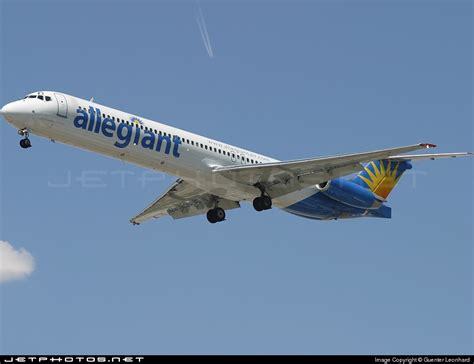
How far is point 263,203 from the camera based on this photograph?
3559 centimetres

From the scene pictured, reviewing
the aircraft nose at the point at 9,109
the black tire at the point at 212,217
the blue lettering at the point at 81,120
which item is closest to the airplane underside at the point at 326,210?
the black tire at the point at 212,217

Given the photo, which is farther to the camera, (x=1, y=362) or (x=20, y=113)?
(x=20, y=113)

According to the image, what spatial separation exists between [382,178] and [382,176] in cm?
9

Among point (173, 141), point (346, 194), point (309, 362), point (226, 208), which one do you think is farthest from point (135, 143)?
point (309, 362)

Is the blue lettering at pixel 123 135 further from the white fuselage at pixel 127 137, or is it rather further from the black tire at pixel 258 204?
the black tire at pixel 258 204

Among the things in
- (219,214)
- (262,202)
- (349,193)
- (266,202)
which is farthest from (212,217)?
(349,193)

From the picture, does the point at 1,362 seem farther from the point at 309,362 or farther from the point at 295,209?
the point at 295,209

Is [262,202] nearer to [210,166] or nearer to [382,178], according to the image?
[210,166]

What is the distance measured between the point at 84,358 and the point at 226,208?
1617cm

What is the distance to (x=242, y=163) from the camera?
35.9 m

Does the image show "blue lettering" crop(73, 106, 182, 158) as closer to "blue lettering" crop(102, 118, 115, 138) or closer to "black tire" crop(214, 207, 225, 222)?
"blue lettering" crop(102, 118, 115, 138)

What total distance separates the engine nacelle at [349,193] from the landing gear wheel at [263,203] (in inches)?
98.8

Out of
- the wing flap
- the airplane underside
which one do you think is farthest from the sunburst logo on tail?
the wing flap

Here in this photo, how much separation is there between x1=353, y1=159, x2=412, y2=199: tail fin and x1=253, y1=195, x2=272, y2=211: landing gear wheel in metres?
5.29
